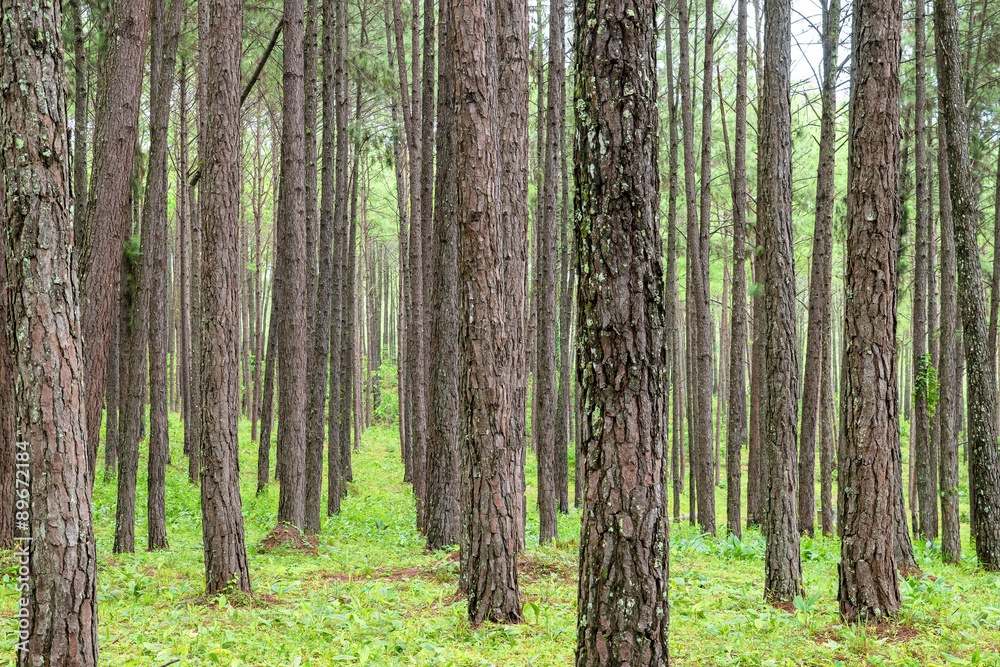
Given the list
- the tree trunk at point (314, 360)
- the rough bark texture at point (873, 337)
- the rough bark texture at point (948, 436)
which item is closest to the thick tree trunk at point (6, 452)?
the tree trunk at point (314, 360)

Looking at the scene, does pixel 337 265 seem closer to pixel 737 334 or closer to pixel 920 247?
pixel 737 334

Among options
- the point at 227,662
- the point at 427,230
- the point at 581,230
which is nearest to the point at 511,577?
the point at 227,662

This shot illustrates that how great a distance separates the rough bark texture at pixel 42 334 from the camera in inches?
136

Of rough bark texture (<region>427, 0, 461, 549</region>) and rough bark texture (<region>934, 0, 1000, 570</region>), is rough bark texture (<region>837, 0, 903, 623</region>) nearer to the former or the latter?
rough bark texture (<region>934, 0, 1000, 570</region>)

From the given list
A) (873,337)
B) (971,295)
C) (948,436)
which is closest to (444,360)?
(873,337)

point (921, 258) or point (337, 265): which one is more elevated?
point (337, 265)

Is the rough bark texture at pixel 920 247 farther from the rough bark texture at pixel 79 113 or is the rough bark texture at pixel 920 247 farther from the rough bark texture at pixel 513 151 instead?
the rough bark texture at pixel 79 113

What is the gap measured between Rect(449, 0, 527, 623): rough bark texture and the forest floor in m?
0.46

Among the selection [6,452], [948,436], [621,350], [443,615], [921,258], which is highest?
[921,258]

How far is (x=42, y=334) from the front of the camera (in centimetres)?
349

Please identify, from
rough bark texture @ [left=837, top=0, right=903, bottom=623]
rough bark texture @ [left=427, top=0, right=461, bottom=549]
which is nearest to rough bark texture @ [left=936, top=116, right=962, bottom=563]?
rough bark texture @ [left=837, top=0, right=903, bottom=623]

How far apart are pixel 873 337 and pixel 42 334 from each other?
18.4ft

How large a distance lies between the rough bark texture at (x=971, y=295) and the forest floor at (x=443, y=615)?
0.86 meters

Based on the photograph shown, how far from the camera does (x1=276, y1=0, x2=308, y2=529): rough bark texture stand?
8.54 meters
